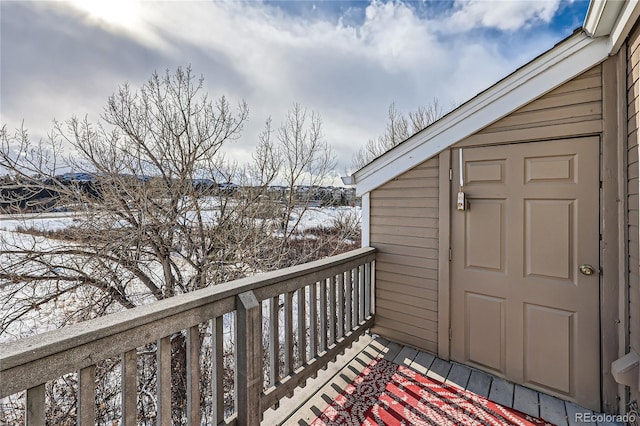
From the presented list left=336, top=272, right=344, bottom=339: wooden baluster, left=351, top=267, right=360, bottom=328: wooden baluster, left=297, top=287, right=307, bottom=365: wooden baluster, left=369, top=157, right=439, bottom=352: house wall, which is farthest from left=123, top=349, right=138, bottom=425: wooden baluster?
left=369, top=157, right=439, bottom=352: house wall

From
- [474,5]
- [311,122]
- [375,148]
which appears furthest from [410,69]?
[375,148]

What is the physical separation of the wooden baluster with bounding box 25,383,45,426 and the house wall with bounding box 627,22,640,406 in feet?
9.76

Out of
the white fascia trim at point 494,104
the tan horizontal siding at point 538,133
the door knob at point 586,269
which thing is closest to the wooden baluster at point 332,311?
the white fascia trim at point 494,104

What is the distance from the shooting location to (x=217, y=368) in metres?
1.64

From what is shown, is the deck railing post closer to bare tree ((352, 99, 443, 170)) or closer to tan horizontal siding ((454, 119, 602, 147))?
tan horizontal siding ((454, 119, 602, 147))

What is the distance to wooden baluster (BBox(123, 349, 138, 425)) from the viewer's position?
4.07ft

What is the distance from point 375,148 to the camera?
11.3 meters

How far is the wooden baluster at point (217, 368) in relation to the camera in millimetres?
1622

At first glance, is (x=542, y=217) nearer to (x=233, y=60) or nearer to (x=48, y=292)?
(x=233, y=60)

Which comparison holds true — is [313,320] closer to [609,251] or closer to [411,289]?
[411,289]

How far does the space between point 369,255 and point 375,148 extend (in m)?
8.78

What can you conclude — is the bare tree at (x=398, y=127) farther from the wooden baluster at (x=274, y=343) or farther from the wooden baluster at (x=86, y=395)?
the wooden baluster at (x=86, y=395)

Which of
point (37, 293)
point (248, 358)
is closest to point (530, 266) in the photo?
point (248, 358)

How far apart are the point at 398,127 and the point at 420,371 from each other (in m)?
9.60
